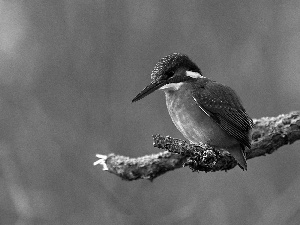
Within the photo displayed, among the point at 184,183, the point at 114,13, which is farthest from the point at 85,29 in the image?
the point at 184,183

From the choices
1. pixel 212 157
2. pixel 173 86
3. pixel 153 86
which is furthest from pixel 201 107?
pixel 212 157

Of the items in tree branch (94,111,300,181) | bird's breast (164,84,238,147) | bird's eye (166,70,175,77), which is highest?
bird's eye (166,70,175,77)

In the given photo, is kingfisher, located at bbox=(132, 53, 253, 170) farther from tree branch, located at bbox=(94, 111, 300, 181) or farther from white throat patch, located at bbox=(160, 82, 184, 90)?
tree branch, located at bbox=(94, 111, 300, 181)

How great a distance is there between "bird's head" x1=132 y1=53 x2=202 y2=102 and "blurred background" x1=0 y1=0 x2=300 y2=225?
1033 millimetres

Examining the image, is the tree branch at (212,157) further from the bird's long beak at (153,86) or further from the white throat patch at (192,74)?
the white throat patch at (192,74)

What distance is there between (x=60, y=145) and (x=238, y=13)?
2.52m

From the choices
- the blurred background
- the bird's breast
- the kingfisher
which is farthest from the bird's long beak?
the blurred background

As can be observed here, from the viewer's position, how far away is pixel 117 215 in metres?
5.33

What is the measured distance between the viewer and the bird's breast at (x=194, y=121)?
14.6ft

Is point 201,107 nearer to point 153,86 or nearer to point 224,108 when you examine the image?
point 224,108

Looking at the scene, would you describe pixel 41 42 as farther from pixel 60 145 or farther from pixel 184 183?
pixel 184 183

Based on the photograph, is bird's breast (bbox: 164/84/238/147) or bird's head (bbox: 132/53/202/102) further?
bird's head (bbox: 132/53/202/102)

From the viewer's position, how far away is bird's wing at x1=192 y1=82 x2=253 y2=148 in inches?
176

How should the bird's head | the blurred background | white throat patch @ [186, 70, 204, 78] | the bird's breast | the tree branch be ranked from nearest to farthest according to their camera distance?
the tree branch < the bird's breast < the bird's head < white throat patch @ [186, 70, 204, 78] < the blurred background
